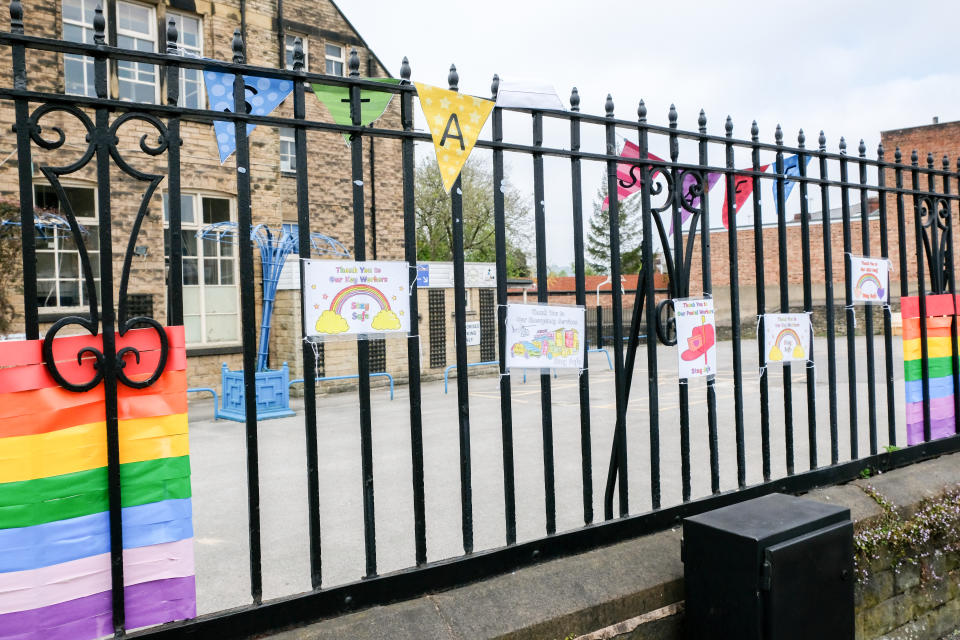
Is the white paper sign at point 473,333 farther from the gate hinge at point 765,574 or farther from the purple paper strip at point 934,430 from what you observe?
the gate hinge at point 765,574

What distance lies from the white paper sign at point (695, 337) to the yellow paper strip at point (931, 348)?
170 cm

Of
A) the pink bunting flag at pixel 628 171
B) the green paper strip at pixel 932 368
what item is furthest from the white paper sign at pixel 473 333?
the pink bunting flag at pixel 628 171

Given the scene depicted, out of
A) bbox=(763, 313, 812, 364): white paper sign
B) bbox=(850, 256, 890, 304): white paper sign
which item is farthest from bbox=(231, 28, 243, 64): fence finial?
bbox=(850, 256, 890, 304): white paper sign

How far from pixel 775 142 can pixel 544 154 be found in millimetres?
1468

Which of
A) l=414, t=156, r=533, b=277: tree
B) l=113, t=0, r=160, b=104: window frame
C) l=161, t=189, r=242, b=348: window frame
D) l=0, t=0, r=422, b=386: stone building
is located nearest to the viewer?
l=0, t=0, r=422, b=386: stone building

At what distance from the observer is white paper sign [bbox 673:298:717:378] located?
2965mm

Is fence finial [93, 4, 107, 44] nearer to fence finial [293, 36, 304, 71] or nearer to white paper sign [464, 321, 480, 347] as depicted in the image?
fence finial [293, 36, 304, 71]

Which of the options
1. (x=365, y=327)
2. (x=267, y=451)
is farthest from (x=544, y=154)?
(x=267, y=451)

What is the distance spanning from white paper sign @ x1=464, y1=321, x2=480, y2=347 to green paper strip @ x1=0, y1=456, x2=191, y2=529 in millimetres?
12685

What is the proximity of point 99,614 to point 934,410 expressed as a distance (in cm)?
448

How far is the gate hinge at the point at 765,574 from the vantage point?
2248mm

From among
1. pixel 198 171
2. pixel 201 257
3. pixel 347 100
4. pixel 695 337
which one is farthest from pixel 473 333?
pixel 347 100

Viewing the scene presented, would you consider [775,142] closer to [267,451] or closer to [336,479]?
[336,479]

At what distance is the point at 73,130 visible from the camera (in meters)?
10.8
